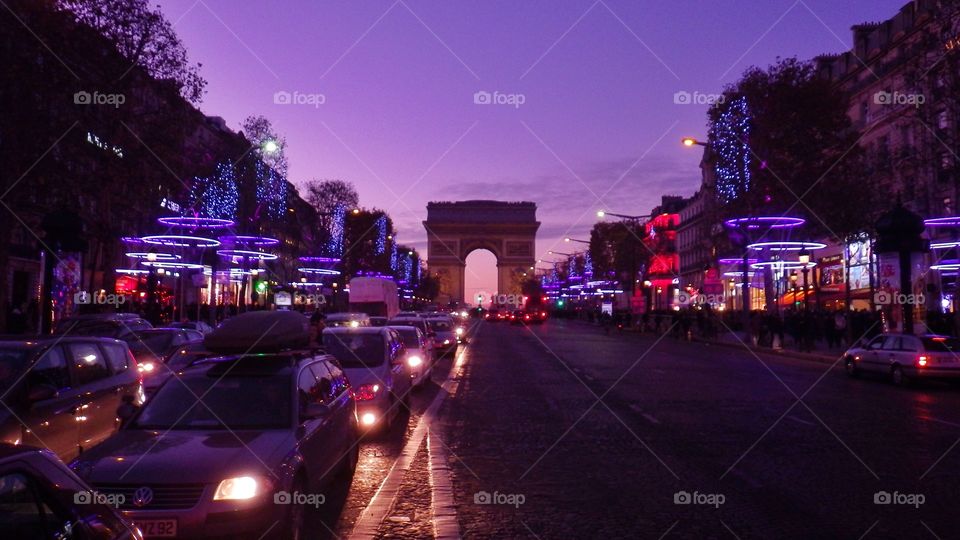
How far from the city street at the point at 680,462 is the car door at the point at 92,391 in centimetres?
281

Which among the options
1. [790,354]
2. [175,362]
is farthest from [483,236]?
[175,362]

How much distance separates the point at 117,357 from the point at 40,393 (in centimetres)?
322

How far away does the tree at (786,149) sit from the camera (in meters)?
43.0

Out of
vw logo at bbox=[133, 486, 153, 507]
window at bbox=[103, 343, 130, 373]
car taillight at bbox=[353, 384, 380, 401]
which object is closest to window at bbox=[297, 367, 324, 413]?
vw logo at bbox=[133, 486, 153, 507]

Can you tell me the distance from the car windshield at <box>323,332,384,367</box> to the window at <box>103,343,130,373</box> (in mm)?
3311

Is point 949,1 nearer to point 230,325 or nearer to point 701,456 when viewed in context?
point 701,456

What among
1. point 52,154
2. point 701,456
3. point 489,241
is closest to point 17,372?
point 701,456

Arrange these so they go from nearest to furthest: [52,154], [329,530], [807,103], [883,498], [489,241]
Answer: [329,530]
[883,498]
[52,154]
[807,103]
[489,241]

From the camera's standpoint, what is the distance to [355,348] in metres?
14.5

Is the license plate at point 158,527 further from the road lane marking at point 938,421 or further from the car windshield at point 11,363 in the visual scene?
the road lane marking at point 938,421

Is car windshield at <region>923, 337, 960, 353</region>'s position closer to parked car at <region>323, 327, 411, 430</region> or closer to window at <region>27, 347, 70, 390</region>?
parked car at <region>323, 327, 411, 430</region>

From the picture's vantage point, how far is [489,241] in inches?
5133

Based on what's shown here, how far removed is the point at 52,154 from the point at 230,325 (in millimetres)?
19290

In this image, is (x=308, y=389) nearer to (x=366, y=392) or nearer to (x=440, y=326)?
(x=366, y=392)
